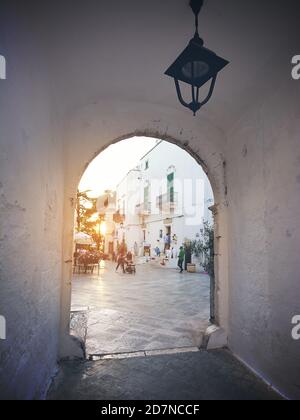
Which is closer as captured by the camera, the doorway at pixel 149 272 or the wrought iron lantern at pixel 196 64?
the wrought iron lantern at pixel 196 64

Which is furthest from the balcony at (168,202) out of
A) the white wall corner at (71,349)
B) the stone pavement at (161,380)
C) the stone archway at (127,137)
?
the white wall corner at (71,349)

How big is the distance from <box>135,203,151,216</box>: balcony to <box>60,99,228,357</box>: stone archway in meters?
17.7

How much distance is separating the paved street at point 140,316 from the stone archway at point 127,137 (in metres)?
0.79

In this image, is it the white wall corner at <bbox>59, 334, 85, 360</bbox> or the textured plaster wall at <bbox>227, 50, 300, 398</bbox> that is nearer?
the textured plaster wall at <bbox>227, 50, 300, 398</bbox>

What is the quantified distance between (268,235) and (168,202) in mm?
14818

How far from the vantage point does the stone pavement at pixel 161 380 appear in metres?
2.66

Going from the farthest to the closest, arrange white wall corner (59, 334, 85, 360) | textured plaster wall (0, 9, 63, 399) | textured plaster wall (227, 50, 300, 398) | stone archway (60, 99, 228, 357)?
stone archway (60, 99, 228, 357)
white wall corner (59, 334, 85, 360)
textured plaster wall (227, 50, 300, 398)
textured plaster wall (0, 9, 63, 399)

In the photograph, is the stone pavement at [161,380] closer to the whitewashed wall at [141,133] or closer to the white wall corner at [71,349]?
the white wall corner at [71,349]

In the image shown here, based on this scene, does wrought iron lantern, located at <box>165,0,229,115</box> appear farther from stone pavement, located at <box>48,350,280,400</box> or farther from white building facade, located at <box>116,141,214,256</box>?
white building facade, located at <box>116,141,214,256</box>

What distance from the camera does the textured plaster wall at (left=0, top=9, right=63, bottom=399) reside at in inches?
65.2

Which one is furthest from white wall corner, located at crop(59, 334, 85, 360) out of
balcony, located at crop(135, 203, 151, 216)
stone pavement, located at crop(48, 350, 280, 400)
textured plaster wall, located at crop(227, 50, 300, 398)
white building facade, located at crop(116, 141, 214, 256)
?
balcony, located at crop(135, 203, 151, 216)

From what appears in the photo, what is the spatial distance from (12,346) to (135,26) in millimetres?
2981

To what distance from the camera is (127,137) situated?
4.07 metres

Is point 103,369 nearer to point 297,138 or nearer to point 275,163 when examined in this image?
point 275,163
